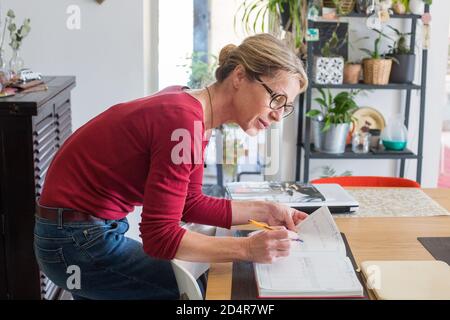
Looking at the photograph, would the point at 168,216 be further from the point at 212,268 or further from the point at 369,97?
the point at 369,97

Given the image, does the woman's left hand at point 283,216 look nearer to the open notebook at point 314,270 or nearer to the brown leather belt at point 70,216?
the open notebook at point 314,270

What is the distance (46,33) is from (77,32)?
144 mm

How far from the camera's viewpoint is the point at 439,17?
321 centimetres

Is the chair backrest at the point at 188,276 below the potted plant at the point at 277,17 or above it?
below

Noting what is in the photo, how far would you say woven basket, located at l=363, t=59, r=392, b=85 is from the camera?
9.82ft

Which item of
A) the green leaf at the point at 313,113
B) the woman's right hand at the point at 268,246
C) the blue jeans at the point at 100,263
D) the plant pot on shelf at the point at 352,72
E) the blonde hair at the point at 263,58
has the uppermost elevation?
the blonde hair at the point at 263,58

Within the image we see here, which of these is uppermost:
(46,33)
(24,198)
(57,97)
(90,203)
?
(46,33)

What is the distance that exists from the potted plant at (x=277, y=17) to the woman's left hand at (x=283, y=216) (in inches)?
59.5

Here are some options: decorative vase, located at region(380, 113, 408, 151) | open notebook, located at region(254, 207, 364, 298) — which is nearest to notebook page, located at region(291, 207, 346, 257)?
open notebook, located at region(254, 207, 364, 298)

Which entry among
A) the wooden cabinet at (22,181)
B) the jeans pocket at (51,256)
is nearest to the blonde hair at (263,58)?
the jeans pocket at (51,256)

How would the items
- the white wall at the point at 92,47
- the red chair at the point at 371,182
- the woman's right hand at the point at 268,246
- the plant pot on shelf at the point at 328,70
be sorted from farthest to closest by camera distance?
the plant pot on shelf at the point at 328,70 → the white wall at the point at 92,47 → the red chair at the point at 371,182 → the woman's right hand at the point at 268,246

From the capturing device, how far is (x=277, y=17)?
118 inches

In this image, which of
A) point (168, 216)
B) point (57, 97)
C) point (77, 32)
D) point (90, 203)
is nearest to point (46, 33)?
point (77, 32)

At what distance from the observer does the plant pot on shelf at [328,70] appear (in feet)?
9.77
